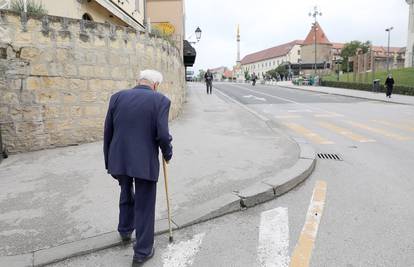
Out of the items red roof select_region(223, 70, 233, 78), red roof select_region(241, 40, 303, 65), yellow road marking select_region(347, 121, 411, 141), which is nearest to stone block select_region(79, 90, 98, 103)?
yellow road marking select_region(347, 121, 411, 141)

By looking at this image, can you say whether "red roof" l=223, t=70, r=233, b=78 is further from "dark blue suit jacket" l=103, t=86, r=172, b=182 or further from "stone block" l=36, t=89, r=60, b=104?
"dark blue suit jacket" l=103, t=86, r=172, b=182

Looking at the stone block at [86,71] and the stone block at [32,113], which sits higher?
the stone block at [86,71]

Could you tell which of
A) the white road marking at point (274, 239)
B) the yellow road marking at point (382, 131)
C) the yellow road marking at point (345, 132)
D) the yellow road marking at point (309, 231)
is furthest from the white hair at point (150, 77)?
the yellow road marking at point (382, 131)

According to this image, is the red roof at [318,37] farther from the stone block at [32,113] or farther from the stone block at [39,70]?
the stone block at [32,113]

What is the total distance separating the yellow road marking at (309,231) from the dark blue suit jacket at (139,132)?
149cm

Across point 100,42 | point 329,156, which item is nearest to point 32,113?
point 100,42

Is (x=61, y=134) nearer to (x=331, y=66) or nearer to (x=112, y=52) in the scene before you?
(x=112, y=52)

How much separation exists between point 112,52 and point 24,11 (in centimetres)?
193

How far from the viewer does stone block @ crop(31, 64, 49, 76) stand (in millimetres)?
6953

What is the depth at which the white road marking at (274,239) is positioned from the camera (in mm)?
3197

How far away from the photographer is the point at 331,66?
75.1 meters

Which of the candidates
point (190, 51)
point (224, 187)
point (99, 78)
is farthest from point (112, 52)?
point (190, 51)

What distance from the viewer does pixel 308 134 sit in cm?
1017

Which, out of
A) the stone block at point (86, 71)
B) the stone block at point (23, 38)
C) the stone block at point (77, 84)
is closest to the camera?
the stone block at point (23, 38)
